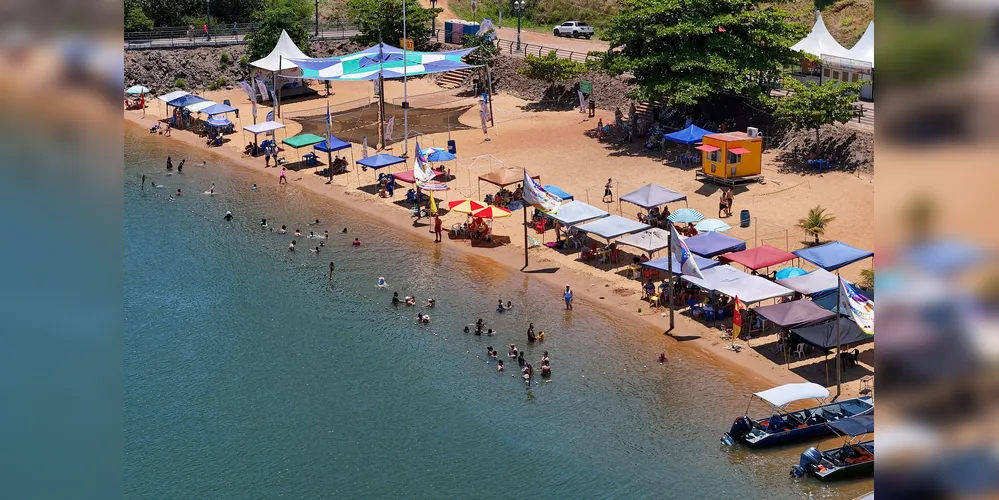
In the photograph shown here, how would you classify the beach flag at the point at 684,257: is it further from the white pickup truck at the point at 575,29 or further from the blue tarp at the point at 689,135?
the white pickup truck at the point at 575,29

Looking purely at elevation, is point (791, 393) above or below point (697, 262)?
below

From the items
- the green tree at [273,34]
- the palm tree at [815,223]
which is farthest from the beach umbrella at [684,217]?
the green tree at [273,34]

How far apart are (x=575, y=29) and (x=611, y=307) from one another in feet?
187

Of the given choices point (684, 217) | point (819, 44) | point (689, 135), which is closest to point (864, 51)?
point (819, 44)

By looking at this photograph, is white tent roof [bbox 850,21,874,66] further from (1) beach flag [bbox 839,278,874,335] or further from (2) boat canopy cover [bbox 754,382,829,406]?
(1) beach flag [bbox 839,278,874,335]

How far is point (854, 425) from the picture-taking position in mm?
33031

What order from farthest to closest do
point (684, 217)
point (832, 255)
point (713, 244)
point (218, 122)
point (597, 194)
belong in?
point (218, 122)
point (597, 194)
point (684, 217)
point (713, 244)
point (832, 255)

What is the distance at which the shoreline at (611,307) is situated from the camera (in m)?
40.2

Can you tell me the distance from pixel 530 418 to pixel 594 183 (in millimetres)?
26009

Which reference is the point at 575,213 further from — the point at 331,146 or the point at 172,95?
the point at 172,95

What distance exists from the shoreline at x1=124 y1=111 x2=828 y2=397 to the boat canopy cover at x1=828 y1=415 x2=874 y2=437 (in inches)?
180

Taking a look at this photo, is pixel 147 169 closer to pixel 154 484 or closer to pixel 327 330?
pixel 327 330

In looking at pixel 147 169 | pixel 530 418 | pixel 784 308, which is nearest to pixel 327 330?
pixel 530 418

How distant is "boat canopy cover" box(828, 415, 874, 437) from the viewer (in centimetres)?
3259
